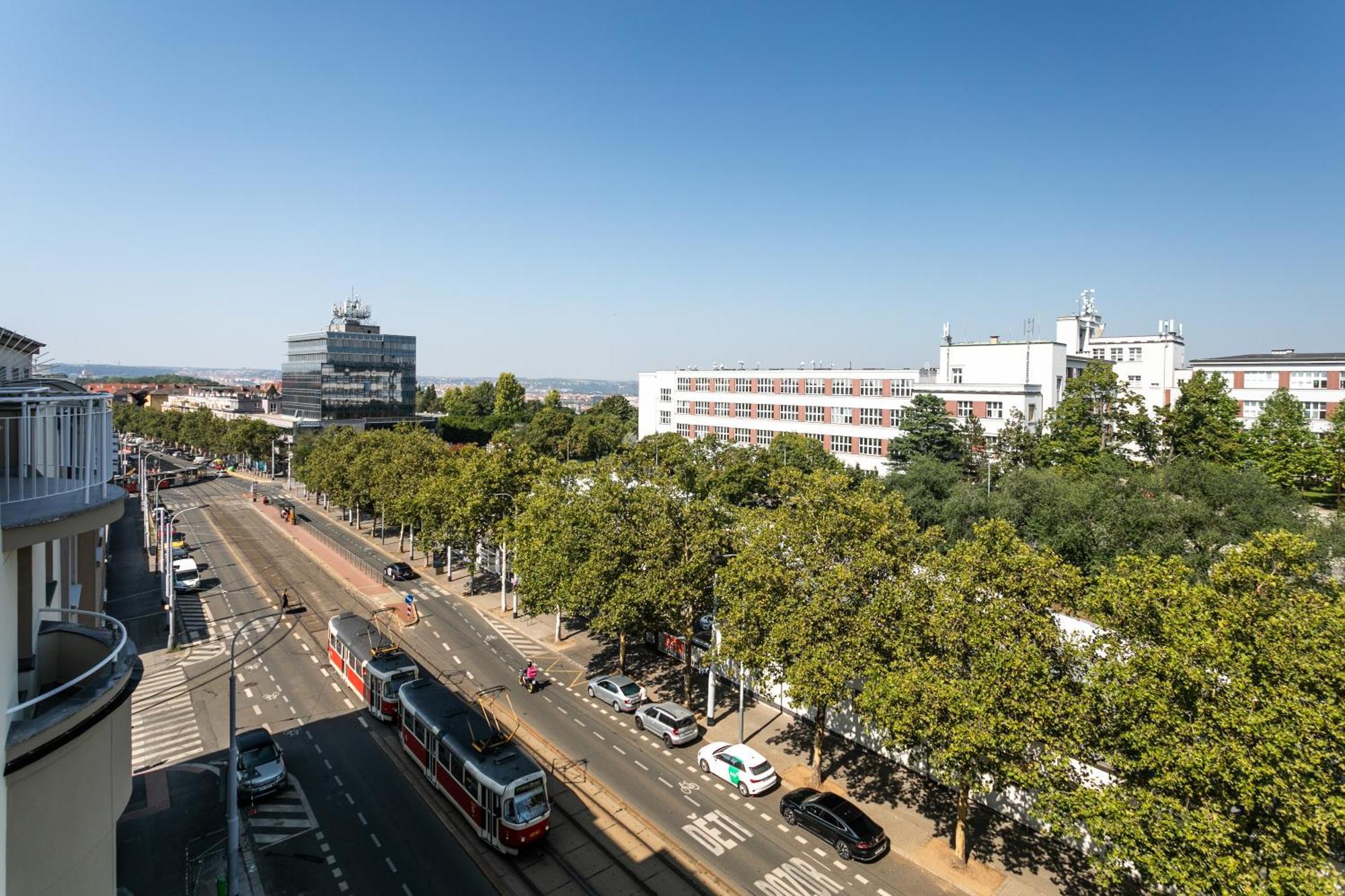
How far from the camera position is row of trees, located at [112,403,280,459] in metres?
108

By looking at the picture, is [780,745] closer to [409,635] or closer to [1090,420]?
[409,635]

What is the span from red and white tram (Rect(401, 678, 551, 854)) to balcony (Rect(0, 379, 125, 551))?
13.9m

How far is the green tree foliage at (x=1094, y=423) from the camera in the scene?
5994 centimetres

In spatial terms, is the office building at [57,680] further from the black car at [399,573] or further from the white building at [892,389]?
the white building at [892,389]

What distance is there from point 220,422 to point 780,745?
401 feet

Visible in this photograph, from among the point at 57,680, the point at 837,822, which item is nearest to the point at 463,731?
the point at 837,822

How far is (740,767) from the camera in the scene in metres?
24.2

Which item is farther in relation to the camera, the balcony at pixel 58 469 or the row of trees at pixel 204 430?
the row of trees at pixel 204 430

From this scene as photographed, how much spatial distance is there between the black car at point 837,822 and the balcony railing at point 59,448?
65.6ft

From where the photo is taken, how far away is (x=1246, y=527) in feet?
122

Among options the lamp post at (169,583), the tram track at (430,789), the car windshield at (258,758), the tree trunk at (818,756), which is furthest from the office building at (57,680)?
the lamp post at (169,583)

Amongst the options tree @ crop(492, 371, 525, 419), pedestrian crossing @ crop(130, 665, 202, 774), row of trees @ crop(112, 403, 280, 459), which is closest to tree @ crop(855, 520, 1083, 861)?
pedestrian crossing @ crop(130, 665, 202, 774)

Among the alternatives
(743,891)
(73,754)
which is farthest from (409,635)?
(73,754)

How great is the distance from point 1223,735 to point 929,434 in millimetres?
53333
